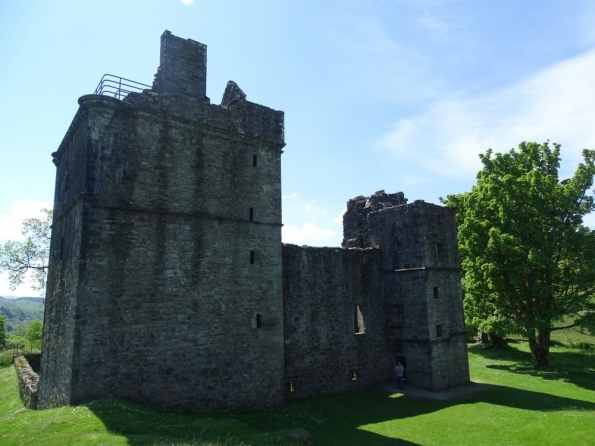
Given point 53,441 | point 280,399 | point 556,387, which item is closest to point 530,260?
point 556,387

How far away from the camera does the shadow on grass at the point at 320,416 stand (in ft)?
34.6

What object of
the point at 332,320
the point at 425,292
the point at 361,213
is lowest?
the point at 332,320

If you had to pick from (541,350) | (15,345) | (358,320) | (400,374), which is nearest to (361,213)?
(358,320)

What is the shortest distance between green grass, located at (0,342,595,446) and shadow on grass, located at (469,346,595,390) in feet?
0.98

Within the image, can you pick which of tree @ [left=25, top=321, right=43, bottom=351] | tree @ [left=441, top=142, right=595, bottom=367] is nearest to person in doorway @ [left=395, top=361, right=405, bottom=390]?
tree @ [left=441, top=142, right=595, bottom=367]

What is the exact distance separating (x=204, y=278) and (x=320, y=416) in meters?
6.73

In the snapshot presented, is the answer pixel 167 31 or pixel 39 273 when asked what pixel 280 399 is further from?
→ pixel 39 273

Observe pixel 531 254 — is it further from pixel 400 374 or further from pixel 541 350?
pixel 400 374

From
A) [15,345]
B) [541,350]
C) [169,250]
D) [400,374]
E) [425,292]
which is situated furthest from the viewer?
[15,345]

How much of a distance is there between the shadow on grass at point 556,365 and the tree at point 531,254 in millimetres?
1355

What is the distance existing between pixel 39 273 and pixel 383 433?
34.6 m

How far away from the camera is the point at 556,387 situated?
20.5 m

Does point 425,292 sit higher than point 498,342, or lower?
higher

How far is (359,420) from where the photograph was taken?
15.0m
